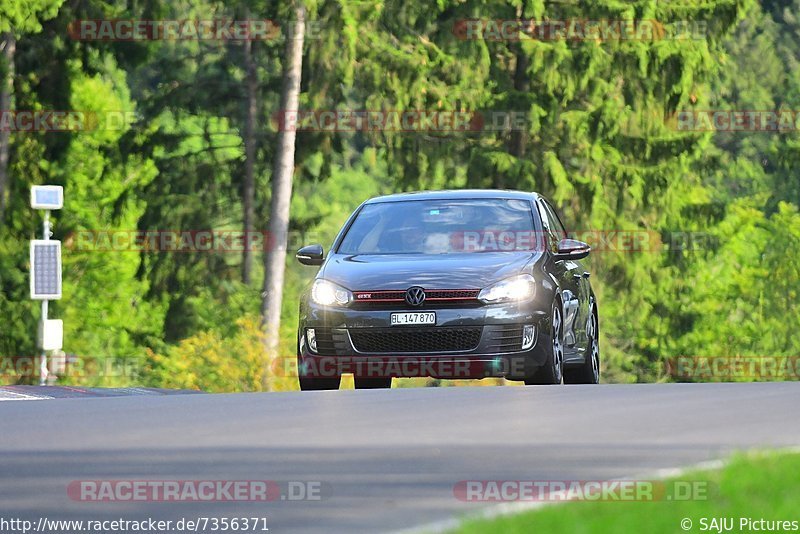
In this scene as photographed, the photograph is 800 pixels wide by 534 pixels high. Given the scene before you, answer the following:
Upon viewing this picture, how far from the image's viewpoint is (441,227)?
60.6 ft

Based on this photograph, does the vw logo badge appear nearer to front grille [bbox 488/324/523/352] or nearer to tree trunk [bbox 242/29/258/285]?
front grille [bbox 488/324/523/352]

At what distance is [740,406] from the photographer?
15.4 m

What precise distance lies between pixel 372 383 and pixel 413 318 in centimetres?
188

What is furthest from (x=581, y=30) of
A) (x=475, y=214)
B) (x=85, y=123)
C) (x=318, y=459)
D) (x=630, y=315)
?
(x=318, y=459)

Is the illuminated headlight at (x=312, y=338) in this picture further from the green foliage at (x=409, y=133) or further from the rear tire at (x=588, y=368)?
the green foliage at (x=409, y=133)

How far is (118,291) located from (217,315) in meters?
28.3

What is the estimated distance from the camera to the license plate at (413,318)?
17234 millimetres

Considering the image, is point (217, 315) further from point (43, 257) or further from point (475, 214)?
point (475, 214)

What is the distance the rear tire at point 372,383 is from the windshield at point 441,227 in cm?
125

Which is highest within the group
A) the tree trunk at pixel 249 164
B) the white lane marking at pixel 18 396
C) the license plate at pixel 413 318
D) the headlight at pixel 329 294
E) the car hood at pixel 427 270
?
the car hood at pixel 427 270

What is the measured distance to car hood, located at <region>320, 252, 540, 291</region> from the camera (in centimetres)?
1723

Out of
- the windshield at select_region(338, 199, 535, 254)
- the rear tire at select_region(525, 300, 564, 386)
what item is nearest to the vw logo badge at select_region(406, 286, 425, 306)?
the windshield at select_region(338, 199, 535, 254)

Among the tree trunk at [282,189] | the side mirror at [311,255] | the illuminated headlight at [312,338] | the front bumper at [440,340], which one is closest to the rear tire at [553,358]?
the front bumper at [440,340]

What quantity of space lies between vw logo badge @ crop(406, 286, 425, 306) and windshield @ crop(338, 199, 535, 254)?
98 cm
